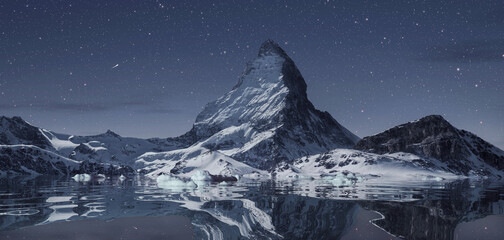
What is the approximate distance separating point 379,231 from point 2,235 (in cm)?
1550

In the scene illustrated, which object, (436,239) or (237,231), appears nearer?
(436,239)

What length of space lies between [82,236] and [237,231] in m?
6.37

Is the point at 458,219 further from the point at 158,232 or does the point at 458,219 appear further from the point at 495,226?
the point at 158,232

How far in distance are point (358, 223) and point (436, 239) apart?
4473mm

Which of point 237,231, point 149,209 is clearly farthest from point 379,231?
point 149,209

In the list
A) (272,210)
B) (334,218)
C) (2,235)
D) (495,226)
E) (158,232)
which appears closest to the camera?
(2,235)

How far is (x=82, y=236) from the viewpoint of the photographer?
51.8ft

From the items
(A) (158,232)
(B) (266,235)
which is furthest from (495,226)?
(A) (158,232)

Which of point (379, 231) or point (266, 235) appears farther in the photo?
point (379, 231)

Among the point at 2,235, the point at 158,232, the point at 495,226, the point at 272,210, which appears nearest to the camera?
the point at 2,235

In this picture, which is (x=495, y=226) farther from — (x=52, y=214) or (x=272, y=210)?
(x=52, y=214)

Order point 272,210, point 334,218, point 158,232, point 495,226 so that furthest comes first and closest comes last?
1. point 272,210
2. point 334,218
3. point 495,226
4. point 158,232

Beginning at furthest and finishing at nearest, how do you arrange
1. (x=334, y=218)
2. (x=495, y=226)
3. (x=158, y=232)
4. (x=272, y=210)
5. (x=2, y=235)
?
(x=272, y=210) < (x=334, y=218) < (x=495, y=226) < (x=158, y=232) < (x=2, y=235)

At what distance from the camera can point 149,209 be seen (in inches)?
990
